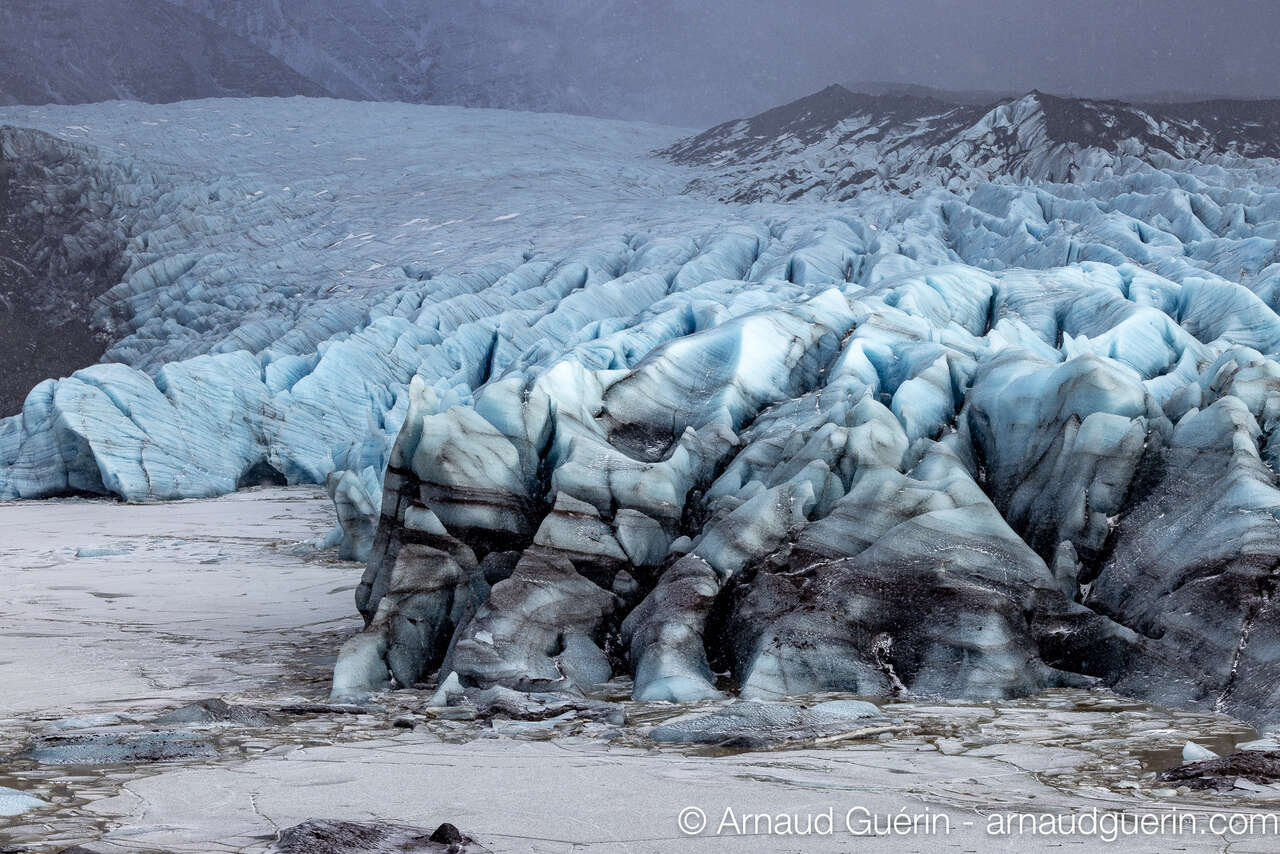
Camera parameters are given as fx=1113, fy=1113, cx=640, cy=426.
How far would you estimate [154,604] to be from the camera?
8148 millimetres

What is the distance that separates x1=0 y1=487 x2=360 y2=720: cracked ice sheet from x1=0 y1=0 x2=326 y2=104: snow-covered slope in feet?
177

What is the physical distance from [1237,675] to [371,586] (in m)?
4.82

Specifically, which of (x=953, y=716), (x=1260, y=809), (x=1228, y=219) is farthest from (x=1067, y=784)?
(x=1228, y=219)

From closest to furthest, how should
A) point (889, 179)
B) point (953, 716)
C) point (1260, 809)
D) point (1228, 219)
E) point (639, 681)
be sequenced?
point (1260, 809) → point (953, 716) → point (639, 681) → point (1228, 219) → point (889, 179)

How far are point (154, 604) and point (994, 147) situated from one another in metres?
32.1

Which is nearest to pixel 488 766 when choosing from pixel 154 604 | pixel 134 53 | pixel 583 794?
pixel 583 794

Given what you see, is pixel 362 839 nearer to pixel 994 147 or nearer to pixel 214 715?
pixel 214 715

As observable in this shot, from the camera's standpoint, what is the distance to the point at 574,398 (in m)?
7.92

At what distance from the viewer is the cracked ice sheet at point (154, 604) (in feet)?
19.0

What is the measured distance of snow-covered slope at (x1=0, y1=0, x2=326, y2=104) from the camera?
200 feet

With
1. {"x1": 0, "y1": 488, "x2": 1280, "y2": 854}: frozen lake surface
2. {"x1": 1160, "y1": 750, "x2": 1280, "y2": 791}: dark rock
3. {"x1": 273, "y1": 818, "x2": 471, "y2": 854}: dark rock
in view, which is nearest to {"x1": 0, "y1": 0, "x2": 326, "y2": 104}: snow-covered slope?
{"x1": 0, "y1": 488, "x2": 1280, "y2": 854}: frozen lake surface

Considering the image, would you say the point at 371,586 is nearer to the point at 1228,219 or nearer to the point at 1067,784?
the point at 1067,784

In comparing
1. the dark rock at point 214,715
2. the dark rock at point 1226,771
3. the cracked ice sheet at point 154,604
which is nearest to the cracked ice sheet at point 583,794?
the dark rock at point 1226,771

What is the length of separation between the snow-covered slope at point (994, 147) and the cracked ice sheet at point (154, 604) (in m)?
24.3
